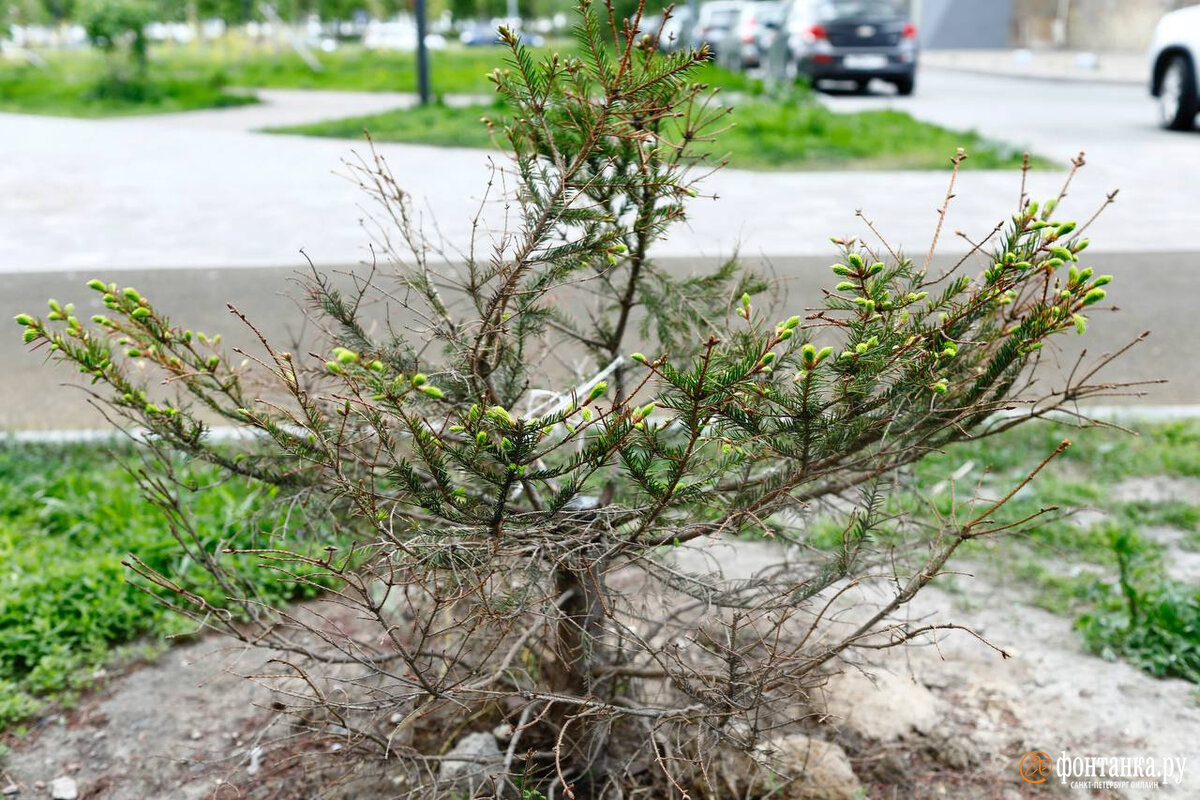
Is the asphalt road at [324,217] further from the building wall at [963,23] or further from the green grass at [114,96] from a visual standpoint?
the building wall at [963,23]

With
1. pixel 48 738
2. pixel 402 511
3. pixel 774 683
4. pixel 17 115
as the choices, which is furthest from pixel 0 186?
pixel 774 683

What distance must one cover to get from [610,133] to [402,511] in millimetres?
931

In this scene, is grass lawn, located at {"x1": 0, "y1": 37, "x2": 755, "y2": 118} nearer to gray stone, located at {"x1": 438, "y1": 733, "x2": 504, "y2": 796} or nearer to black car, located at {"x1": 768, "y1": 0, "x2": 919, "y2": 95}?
black car, located at {"x1": 768, "y1": 0, "x2": 919, "y2": 95}

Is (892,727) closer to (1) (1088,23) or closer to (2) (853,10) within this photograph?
(2) (853,10)

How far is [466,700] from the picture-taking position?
2352mm

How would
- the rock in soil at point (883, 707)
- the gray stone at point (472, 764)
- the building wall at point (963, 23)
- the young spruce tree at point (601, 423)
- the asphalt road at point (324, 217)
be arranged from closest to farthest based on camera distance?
1. the young spruce tree at point (601, 423)
2. the gray stone at point (472, 764)
3. the rock in soil at point (883, 707)
4. the asphalt road at point (324, 217)
5. the building wall at point (963, 23)

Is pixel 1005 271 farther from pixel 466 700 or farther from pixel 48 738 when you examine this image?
pixel 48 738

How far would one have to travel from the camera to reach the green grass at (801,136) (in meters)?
11.8

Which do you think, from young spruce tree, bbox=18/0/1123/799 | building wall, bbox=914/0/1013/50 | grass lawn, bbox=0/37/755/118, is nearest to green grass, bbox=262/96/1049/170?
grass lawn, bbox=0/37/755/118

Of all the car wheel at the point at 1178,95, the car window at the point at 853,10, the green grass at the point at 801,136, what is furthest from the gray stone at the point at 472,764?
the car window at the point at 853,10

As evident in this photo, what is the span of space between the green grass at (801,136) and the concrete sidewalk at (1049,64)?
1191cm

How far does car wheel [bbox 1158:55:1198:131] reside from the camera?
45.2 feet

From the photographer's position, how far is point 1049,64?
29.3 m

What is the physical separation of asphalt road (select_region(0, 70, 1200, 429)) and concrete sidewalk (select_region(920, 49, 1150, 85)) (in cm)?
1058
